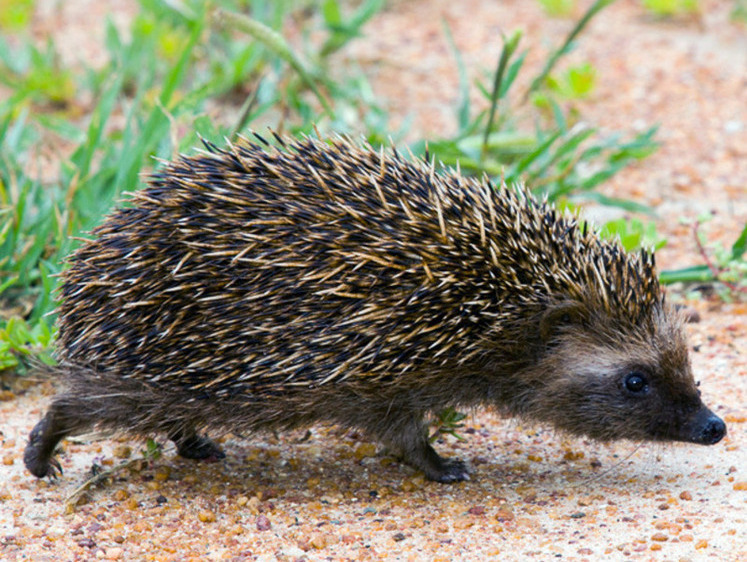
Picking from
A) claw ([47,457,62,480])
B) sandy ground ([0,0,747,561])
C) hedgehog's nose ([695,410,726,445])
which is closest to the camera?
sandy ground ([0,0,747,561])

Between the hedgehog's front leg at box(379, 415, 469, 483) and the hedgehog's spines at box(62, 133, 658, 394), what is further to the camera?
the hedgehog's front leg at box(379, 415, 469, 483)

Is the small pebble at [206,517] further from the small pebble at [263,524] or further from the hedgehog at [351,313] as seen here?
the hedgehog at [351,313]

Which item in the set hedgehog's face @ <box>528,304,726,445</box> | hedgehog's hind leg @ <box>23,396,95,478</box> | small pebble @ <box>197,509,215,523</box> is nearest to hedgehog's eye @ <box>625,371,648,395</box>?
hedgehog's face @ <box>528,304,726,445</box>

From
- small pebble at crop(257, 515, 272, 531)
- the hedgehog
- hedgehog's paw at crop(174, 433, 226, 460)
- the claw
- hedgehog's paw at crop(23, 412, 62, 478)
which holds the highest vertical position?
the hedgehog

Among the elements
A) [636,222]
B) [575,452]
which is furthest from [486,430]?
[636,222]

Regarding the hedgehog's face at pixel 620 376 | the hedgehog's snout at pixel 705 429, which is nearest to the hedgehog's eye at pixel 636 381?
the hedgehog's face at pixel 620 376

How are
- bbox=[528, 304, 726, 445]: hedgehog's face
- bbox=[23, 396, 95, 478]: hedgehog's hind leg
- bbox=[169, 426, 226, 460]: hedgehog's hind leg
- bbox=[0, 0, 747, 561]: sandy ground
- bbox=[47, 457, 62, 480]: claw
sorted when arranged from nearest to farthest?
bbox=[0, 0, 747, 561]: sandy ground → bbox=[528, 304, 726, 445]: hedgehog's face → bbox=[23, 396, 95, 478]: hedgehog's hind leg → bbox=[47, 457, 62, 480]: claw → bbox=[169, 426, 226, 460]: hedgehog's hind leg

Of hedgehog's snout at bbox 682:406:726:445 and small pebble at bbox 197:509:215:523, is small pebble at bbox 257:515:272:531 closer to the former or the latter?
small pebble at bbox 197:509:215:523
